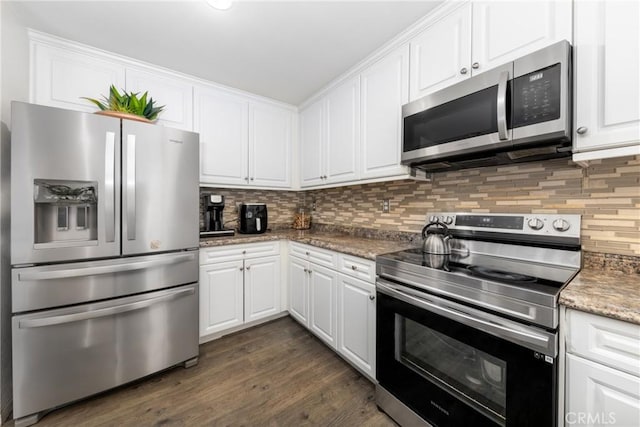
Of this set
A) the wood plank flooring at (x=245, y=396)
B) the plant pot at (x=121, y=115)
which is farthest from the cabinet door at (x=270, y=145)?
the wood plank flooring at (x=245, y=396)

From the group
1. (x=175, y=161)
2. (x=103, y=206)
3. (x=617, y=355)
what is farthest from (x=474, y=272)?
(x=103, y=206)

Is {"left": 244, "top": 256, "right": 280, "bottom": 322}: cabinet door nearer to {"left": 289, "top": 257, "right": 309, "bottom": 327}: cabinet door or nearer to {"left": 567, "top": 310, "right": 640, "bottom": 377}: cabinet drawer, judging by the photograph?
{"left": 289, "top": 257, "right": 309, "bottom": 327}: cabinet door

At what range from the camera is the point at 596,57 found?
100 cm

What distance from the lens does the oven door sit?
2.99ft

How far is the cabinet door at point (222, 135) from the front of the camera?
7.86 ft

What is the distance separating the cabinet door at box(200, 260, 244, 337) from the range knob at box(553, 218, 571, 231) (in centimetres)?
225

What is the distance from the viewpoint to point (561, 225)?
1277 mm

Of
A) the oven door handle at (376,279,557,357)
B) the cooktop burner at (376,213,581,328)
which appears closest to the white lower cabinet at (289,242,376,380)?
the cooktop burner at (376,213,581,328)

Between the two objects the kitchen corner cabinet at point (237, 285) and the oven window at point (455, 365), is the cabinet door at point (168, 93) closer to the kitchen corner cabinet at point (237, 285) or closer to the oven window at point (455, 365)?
the kitchen corner cabinet at point (237, 285)

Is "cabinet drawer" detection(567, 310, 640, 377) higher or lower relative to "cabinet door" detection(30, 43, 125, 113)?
lower

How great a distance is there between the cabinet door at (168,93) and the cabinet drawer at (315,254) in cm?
150

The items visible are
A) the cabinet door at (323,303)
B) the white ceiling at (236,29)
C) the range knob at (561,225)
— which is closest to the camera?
the range knob at (561,225)

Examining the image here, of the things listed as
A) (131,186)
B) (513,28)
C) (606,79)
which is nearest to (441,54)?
(513,28)

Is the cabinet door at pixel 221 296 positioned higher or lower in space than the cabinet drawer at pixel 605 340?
lower
